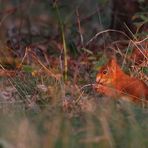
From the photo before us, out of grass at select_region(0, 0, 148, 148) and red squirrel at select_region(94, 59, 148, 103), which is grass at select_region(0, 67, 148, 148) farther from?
red squirrel at select_region(94, 59, 148, 103)

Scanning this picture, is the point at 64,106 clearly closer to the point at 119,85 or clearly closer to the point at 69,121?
the point at 69,121

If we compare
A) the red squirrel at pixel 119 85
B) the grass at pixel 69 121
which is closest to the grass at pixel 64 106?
Result: the grass at pixel 69 121

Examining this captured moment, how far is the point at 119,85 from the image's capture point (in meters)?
5.82

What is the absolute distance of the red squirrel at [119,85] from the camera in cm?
560

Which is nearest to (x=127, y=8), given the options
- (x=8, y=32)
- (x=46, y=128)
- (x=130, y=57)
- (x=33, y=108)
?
(x=8, y=32)

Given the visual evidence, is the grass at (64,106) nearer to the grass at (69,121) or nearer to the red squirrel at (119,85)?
the grass at (69,121)

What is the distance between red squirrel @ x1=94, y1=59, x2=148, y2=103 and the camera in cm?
560

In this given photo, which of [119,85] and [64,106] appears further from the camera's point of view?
[119,85]

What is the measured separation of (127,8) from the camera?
8773 mm

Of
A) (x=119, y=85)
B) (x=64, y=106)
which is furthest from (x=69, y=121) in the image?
(x=119, y=85)

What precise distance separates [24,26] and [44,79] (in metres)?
3.69

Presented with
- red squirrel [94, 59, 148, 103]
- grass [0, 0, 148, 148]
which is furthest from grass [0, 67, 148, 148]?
red squirrel [94, 59, 148, 103]

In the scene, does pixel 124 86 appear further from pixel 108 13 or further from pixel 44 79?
pixel 108 13

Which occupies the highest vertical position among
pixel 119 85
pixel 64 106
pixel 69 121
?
pixel 69 121
